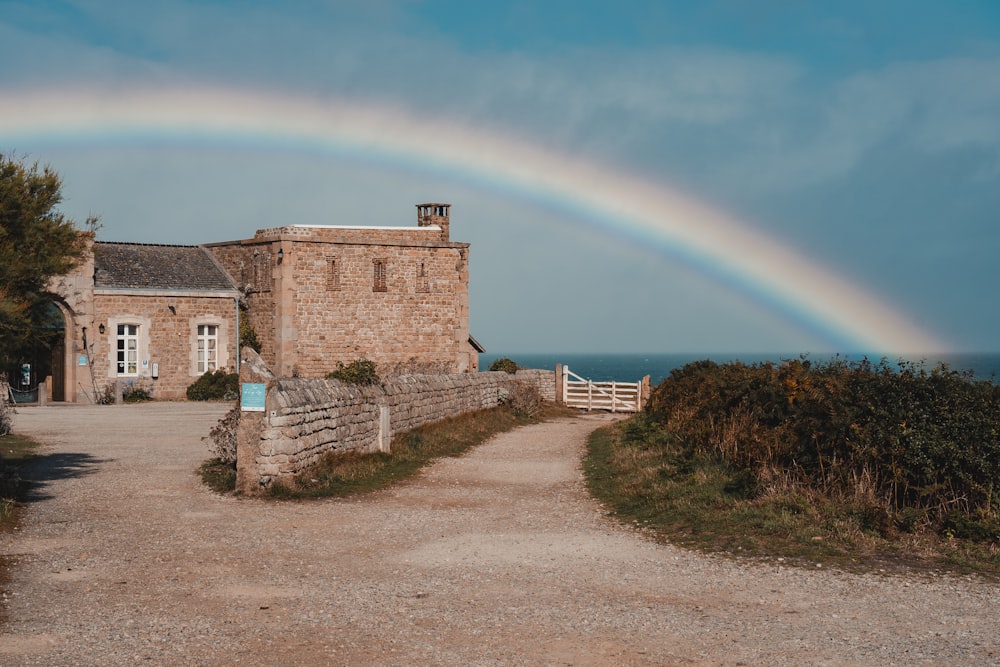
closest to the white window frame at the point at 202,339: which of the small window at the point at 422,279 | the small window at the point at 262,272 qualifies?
the small window at the point at 262,272

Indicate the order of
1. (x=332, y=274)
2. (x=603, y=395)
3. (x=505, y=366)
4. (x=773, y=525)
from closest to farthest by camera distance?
(x=773, y=525) < (x=332, y=274) < (x=603, y=395) < (x=505, y=366)

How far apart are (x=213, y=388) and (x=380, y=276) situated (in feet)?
22.2

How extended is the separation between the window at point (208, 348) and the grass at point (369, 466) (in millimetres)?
13675

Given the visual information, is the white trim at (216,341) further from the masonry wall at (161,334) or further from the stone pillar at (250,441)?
the stone pillar at (250,441)

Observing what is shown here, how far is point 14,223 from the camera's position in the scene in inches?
451

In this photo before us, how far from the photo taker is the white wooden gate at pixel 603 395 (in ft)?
112

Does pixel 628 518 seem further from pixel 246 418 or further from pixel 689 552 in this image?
pixel 246 418

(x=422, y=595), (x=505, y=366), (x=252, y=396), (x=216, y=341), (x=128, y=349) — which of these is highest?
(x=216, y=341)

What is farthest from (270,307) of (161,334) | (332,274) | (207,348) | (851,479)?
(851,479)

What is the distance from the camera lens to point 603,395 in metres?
34.6

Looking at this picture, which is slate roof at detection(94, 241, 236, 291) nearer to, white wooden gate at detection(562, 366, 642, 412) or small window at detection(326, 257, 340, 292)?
small window at detection(326, 257, 340, 292)

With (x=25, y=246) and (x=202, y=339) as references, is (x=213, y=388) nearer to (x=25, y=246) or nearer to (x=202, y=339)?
(x=202, y=339)

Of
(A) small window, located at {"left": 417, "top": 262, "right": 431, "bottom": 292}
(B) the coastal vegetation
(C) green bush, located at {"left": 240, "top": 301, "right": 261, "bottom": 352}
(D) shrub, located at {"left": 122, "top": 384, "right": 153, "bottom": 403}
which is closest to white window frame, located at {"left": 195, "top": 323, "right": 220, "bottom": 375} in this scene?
(C) green bush, located at {"left": 240, "top": 301, "right": 261, "bottom": 352}

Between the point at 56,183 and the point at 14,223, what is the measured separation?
0.97 metres
